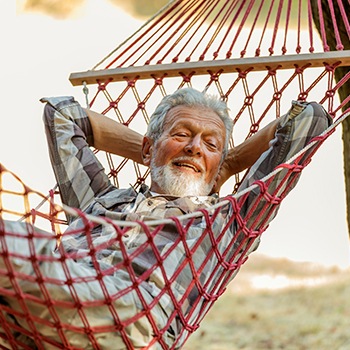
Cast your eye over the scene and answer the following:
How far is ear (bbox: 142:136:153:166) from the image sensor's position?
2.88 metres

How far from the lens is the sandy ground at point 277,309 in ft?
23.9

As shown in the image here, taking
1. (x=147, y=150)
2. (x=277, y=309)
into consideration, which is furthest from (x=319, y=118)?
(x=277, y=309)

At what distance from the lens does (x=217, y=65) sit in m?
2.97

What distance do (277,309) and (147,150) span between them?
15.9ft

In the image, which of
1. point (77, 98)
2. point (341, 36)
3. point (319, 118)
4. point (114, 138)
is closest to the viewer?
point (319, 118)

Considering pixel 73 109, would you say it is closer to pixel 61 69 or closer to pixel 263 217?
pixel 263 217

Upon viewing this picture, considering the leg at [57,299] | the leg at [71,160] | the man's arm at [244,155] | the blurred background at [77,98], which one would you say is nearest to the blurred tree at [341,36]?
the man's arm at [244,155]

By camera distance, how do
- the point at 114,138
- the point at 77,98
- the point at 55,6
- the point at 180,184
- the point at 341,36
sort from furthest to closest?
the point at 55,6 → the point at 77,98 → the point at 341,36 → the point at 114,138 → the point at 180,184

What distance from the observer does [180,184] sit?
8.84ft

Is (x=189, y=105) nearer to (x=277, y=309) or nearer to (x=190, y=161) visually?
(x=190, y=161)

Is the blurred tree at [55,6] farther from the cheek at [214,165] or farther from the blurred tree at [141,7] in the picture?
the cheek at [214,165]

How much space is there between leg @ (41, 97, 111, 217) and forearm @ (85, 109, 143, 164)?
81 millimetres

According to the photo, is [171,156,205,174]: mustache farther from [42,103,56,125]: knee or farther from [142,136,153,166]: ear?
[42,103,56,125]: knee

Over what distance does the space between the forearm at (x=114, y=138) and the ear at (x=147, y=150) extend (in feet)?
0.16
